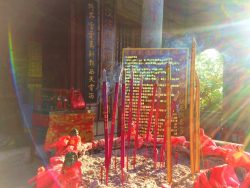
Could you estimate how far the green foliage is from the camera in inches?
422

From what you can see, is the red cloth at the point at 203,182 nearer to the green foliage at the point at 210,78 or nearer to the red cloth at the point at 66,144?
the red cloth at the point at 66,144

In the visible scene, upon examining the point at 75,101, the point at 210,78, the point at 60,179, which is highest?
the point at 210,78

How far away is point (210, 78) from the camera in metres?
12.4

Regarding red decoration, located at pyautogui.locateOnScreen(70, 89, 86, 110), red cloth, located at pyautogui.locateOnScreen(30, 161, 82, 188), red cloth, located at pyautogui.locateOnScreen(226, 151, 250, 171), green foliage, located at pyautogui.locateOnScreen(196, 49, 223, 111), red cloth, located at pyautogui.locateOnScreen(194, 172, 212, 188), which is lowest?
red cloth, located at pyautogui.locateOnScreen(30, 161, 82, 188)

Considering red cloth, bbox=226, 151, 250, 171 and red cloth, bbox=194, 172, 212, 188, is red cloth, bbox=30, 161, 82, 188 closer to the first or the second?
red cloth, bbox=194, 172, 212, 188

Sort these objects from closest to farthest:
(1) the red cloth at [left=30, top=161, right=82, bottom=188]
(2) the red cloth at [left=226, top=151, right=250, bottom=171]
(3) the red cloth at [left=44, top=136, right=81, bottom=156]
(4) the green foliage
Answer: (1) the red cloth at [left=30, top=161, right=82, bottom=188]
(2) the red cloth at [left=226, top=151, right=250, bottom=171]
(3) the red cloth at [left=44, top=136, right=81, bottom=156]
(4) the green foliage

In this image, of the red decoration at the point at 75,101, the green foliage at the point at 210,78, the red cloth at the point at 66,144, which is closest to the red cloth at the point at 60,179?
the red cloth at the point at 66,144

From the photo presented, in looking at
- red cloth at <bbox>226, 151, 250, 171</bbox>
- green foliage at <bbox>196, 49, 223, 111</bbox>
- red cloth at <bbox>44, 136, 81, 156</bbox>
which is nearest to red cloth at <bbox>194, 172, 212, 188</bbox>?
red cloth at <bbox>226, 151, 250, 171</bbox>

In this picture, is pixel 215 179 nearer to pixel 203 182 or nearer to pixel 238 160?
pixel 203 182

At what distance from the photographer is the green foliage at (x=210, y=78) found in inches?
422

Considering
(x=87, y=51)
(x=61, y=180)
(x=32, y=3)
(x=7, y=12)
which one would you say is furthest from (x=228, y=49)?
(x=61, y=180)

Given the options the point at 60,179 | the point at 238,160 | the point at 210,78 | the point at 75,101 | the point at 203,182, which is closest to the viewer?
the point at 203,182

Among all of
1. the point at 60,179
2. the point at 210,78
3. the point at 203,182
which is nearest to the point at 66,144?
the point at 60,179

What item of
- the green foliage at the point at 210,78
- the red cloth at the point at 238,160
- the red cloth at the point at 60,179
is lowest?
the red cloth at the point at 60,179
